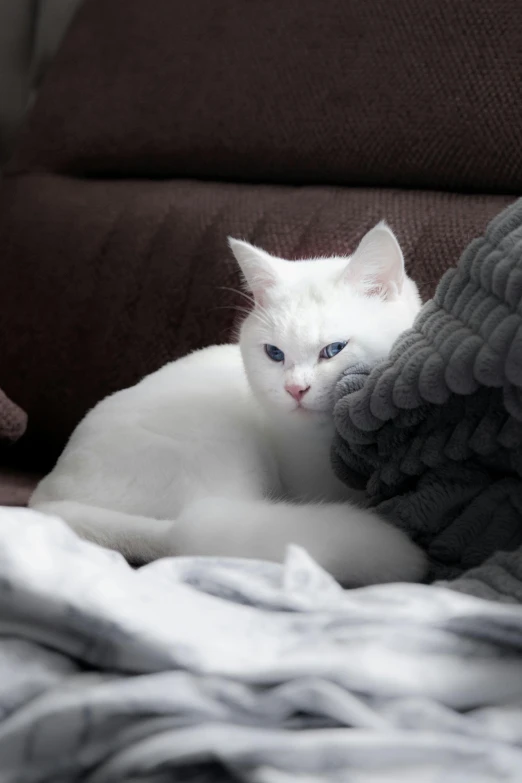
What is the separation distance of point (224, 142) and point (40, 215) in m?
0.40

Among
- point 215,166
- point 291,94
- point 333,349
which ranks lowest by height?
point 333,349

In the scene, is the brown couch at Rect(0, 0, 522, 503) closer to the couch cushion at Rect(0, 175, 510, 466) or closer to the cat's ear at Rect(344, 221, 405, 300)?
the couch cushion at Rect(0, 175, 510, 466)

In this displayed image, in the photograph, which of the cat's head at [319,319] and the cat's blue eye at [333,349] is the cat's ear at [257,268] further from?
the cat's blue eye at [333,349]

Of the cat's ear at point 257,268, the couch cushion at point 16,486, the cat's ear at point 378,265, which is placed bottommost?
the couch cushion at point 16,486

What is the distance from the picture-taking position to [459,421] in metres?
0.80

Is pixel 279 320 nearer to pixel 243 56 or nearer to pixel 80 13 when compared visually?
pixel 243 56

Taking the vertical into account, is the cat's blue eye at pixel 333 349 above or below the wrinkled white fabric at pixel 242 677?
above

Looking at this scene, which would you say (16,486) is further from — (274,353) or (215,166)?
(215,166)

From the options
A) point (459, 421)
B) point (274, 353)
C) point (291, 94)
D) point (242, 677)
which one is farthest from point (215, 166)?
point (242, 677)

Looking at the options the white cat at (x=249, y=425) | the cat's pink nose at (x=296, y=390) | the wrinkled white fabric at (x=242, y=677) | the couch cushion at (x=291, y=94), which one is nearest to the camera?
the wrinkled white fabric at (x=242, y=677)

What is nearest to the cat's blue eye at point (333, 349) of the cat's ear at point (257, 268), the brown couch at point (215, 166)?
the cat's ear at point (257, 268)

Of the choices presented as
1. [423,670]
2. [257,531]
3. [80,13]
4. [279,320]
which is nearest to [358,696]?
[423,670]

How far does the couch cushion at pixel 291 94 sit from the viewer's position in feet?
4.33

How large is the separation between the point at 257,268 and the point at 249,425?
8.3 inches
